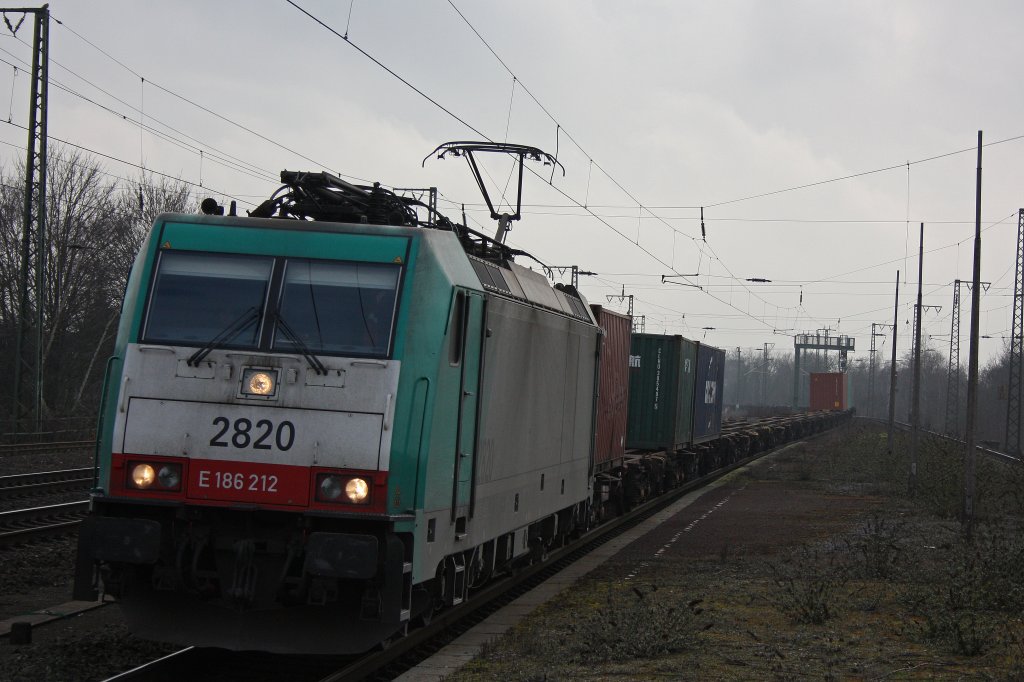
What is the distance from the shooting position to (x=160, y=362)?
7.61 metres

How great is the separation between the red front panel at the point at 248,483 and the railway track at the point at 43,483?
38.2 feet

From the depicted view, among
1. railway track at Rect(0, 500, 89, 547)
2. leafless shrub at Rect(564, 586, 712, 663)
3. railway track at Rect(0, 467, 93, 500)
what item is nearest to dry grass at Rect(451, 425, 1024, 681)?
leafless shrub at Rect(564, 586, 712, 663)

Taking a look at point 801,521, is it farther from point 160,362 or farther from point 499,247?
point 160,362

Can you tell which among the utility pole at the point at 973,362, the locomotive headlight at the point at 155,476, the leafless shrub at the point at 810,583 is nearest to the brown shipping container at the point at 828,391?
the utility pole at the point at 973,362

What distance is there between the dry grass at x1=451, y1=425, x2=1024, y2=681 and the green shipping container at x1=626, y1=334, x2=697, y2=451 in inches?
345

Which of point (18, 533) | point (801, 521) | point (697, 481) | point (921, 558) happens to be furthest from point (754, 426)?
point (18, 533)

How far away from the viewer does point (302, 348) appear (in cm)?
760

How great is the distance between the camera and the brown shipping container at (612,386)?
656 inches

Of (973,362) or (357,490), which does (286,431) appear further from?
(973,362)

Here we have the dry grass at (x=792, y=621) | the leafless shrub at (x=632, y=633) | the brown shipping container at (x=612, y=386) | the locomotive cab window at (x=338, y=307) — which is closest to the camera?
the locomotive cab window at (x=338, y=307)

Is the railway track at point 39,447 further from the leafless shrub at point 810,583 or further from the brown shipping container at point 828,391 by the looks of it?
the brown shipping container at point 828,391

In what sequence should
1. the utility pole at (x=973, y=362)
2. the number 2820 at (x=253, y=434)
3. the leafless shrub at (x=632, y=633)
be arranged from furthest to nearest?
the utility pole at (x=973, y=362), the leafless shrub at (x=632, y=633), the number 2820 at (x=253, y=434)

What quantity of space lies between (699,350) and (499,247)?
1855 centimetres

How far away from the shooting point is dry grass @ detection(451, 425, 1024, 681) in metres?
8.15
